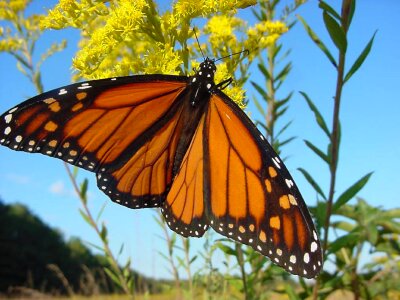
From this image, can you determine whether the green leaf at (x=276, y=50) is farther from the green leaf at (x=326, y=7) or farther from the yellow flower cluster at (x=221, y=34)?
the green leaf at (x=326, y=7)

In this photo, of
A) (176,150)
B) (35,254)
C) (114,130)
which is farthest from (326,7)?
(35,254)

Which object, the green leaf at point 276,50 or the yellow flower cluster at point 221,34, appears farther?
the green leaf at point 276,50

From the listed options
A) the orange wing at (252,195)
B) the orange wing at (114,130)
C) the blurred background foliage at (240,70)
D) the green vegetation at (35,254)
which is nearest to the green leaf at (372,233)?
the blurred background foliage at (240,70)

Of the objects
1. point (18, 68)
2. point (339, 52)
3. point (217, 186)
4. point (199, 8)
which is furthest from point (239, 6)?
point (18, 68)

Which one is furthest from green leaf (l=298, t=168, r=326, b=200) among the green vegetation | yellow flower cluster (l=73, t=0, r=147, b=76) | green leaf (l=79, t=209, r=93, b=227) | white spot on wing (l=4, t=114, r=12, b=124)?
the green vegetation

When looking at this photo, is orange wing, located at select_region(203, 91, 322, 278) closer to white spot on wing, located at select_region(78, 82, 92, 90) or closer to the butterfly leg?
the butterfly leg
